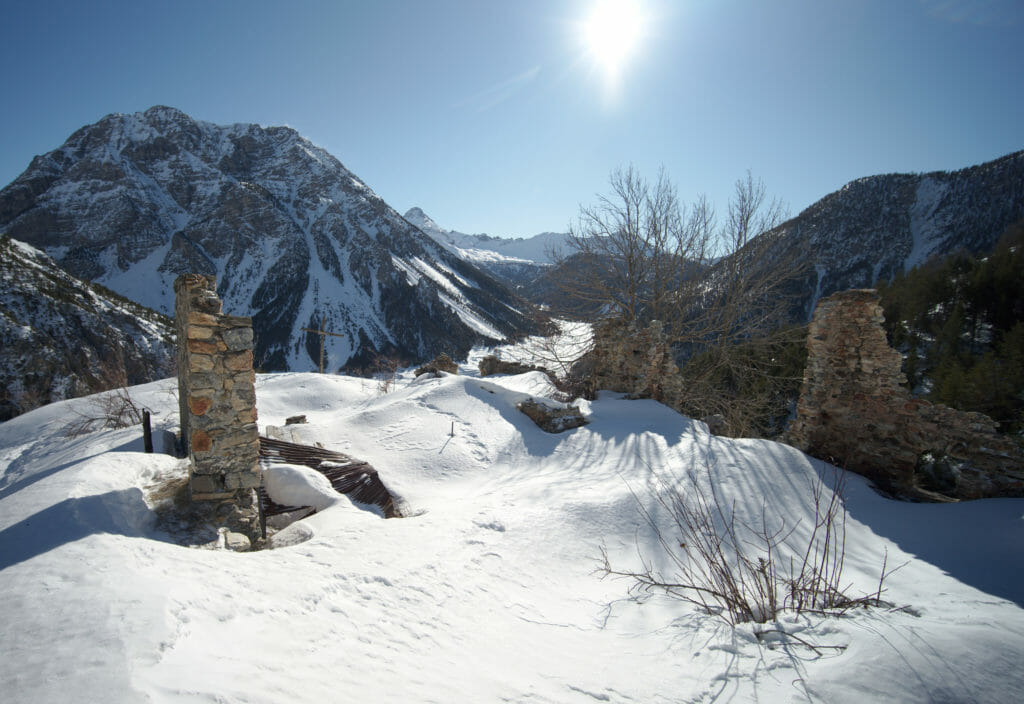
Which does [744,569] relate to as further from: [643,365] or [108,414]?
[108,414]

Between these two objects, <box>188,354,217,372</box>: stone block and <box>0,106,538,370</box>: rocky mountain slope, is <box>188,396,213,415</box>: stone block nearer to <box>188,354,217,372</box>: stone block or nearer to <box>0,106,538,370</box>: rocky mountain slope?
<box>188,354,217,372</box>: stone block

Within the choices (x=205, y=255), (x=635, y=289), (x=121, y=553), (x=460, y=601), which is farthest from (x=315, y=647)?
(x=205, y=255)

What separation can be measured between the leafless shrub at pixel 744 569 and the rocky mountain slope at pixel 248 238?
70.3 metres

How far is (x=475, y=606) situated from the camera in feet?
9.86

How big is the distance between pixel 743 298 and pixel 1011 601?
1134 cm

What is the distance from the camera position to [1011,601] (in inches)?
126

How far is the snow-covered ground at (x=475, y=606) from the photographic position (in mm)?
1669

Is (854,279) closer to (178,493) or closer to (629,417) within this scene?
(629,417)

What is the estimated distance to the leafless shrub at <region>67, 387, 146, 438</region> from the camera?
8.73 meters

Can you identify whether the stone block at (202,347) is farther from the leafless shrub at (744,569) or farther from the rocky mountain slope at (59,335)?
the rocky mountain slope at (59,335)

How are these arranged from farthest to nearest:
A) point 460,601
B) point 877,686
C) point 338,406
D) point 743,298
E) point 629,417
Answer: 1. point 743,298
2. point 338,406
3. point 629,417
4. point 460,601
5. point 877,686

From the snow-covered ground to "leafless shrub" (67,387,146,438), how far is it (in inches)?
139

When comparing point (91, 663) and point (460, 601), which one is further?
point (460, 601)

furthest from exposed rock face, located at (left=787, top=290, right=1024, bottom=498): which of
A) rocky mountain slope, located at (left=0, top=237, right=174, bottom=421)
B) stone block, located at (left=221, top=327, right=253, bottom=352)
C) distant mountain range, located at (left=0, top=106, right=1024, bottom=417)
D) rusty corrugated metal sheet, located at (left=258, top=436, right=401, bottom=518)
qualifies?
Result: distant mountain range, located at (left=0, top=106, right=1024, bottom=417)
